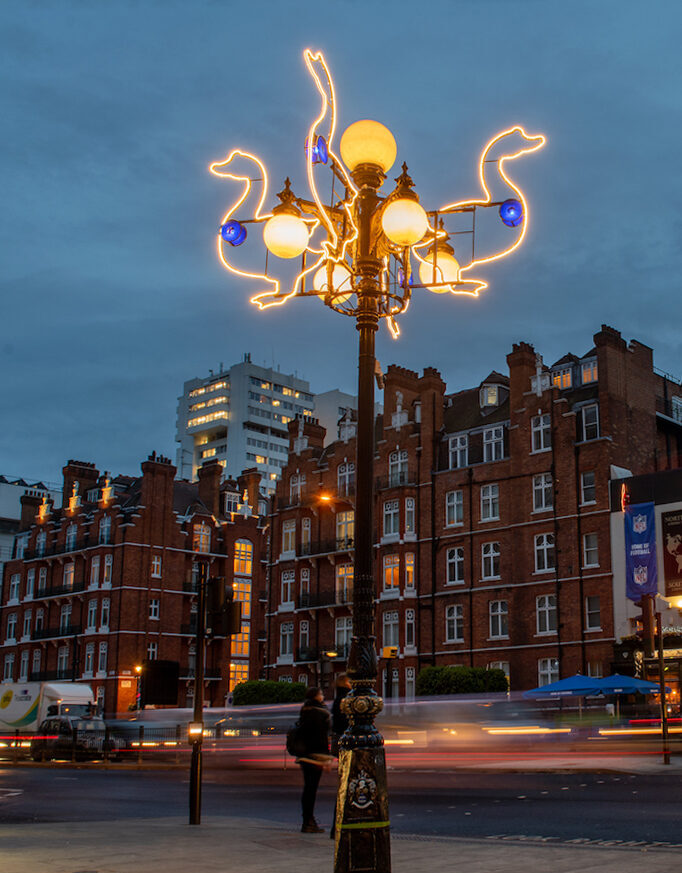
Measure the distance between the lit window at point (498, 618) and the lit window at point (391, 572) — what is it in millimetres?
5576

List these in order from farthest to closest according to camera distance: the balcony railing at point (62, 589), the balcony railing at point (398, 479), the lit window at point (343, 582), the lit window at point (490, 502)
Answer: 1. the balcony railing at point (62, 589)
2. the lit window at point (343, 582)
3. the balcony railing at point (398, 479)
4. the lit window at point (490, 502)

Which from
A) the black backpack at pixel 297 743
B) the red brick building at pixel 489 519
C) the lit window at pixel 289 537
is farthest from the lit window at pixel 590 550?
the black backpack at pixel 297 743

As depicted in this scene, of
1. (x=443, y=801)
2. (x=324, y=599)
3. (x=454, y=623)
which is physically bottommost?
(x=443, y=801)

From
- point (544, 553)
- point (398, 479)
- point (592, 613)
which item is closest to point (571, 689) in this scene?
point (592, 613)

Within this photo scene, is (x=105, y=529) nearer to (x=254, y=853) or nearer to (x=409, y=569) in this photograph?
(x=409, y=569)

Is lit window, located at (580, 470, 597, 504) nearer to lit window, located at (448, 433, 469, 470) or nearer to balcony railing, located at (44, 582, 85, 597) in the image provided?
lit window, located at (448, 433, 469, 470)

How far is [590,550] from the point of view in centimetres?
4434

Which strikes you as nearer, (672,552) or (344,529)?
(672,552)

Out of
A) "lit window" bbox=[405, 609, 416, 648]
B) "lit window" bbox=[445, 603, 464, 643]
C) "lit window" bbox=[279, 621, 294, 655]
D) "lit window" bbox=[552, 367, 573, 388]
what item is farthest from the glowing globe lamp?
"lit window" bbox=[279, 621, 294, 655]

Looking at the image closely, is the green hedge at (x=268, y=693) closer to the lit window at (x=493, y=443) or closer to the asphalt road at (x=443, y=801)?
the lit window at (x=493, y=443)

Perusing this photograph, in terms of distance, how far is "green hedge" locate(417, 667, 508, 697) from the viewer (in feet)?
145

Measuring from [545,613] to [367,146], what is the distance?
1499 inches

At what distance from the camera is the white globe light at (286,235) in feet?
34.1

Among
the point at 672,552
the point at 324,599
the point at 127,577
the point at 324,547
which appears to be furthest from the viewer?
the point at 127,577
